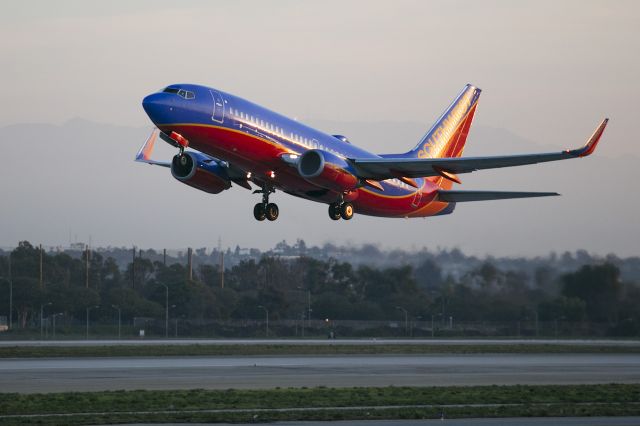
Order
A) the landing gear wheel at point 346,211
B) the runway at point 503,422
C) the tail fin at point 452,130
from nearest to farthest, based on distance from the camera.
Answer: the runway at point 503,422 < the landing gear wheel at point 346,211 < the tail fin at point 452,130

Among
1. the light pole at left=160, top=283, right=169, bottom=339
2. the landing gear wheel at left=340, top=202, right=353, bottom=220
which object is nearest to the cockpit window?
the landing gear wheel at left=340, top=202, right=353, bottom=220

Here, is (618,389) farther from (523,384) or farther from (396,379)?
(396,379)

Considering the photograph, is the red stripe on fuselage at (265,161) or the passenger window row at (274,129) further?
the passenger window row at (274,129)

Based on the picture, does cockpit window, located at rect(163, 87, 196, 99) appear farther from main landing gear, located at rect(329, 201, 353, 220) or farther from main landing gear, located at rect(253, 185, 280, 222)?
main landing gear, located at rect(329, 201, 353, 220)

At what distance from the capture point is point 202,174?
2088 inches

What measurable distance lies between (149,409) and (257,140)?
15.1 m

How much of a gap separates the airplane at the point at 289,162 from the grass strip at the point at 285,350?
51.3 feet

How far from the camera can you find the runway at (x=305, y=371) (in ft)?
156

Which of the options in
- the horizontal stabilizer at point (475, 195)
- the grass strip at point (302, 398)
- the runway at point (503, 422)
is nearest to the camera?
the runway at point (503, 422)

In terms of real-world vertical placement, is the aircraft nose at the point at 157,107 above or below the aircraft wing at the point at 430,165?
above

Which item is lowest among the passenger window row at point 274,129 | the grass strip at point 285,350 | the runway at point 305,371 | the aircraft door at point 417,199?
the runway at point 305,371

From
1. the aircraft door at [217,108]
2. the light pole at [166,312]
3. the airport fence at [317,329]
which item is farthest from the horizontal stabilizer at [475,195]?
the light pole at [166,312]

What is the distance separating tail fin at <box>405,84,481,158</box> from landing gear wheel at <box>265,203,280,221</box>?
11.1 m

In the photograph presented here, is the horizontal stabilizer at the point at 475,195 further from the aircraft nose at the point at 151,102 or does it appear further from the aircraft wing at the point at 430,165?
the aircraft nose at the point at 151,102
